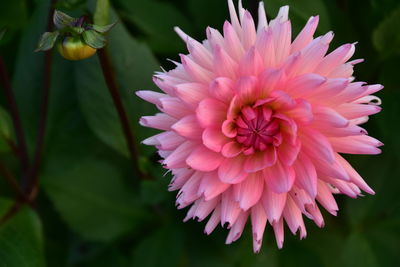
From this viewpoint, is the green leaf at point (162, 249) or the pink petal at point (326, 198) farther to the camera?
the green leaf at point (162, 249)

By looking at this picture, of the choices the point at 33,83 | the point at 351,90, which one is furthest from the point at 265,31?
the point at 33,83

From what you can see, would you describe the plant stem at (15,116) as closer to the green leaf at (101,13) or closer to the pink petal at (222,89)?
the green leaf at (101,13)

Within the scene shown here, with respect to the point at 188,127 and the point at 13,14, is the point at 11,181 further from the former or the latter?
the point at 188,127

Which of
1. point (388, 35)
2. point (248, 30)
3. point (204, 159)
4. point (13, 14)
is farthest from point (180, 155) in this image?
point (13, 14)

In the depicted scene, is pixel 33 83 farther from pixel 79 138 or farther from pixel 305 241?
pixel 305 241

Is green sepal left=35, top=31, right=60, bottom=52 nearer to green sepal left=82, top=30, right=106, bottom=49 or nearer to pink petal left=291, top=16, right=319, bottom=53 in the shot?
green sepal left=82, top=30, right=106, bottom=49

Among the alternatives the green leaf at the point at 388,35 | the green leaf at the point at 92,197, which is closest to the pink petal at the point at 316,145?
the green leaf at the point at 388,35

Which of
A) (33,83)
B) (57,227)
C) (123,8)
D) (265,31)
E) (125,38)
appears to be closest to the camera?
(265,31)

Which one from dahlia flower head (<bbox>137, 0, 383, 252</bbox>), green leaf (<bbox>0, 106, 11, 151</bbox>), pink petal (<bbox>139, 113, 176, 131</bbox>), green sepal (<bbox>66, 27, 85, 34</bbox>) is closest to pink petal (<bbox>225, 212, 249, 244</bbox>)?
dahlia flower head (<bbox>137, 0, 383, 252</bbox>)
